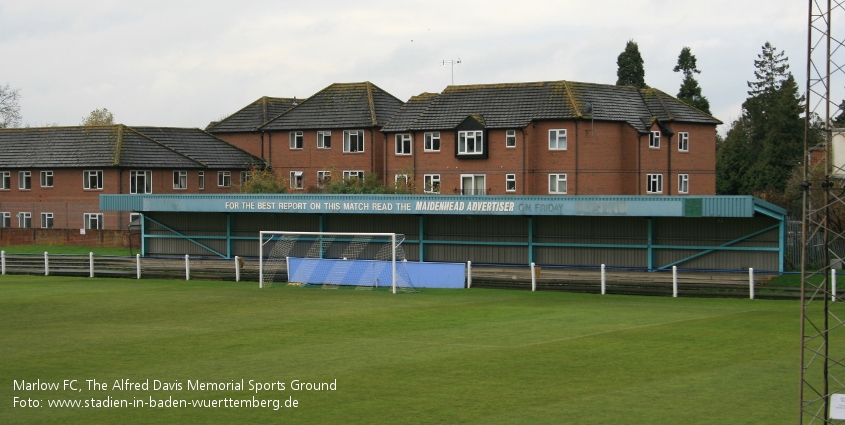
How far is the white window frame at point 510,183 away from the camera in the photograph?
5838 cm

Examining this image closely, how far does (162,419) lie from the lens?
45.5 ft

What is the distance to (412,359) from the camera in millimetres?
18703

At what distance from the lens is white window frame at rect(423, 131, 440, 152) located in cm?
6053

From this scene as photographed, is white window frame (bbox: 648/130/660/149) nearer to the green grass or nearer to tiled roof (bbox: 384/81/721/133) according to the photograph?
tiled roof (bbox: 384/81/721/133)

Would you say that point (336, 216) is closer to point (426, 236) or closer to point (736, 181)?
point (426, 236)

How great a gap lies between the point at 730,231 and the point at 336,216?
17.2 m

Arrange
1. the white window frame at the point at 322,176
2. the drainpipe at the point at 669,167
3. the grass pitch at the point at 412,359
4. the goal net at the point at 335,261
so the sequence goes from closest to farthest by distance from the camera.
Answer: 1. the grass pitch at the point at 412,359
2. the goal net at the point at 335,261
3. the drainpipe at the point at 669,167
4. the white window frame at the point at 322,176

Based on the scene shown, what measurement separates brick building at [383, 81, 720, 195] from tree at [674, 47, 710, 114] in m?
32.7

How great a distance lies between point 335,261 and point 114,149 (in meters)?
31.6

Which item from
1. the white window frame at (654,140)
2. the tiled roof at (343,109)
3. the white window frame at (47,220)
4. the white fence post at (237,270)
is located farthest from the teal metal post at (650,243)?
the white window frame at (47,220)

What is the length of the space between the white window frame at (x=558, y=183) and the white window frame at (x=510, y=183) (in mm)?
2275

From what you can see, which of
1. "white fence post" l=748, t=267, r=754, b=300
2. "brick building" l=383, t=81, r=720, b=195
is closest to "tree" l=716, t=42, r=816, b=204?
"brick building" l=383, t=81, r=720, b=195

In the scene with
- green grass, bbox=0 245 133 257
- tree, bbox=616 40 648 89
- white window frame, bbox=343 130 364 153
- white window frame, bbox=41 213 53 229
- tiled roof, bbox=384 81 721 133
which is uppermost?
tree, bbox=616 40 648 89

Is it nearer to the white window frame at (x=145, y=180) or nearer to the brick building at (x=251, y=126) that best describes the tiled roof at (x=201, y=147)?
the brick building at (x=251, y=126)
